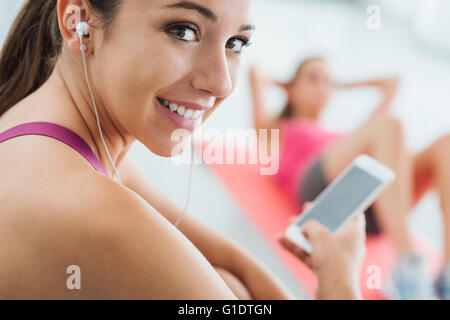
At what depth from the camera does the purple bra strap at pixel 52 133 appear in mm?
571

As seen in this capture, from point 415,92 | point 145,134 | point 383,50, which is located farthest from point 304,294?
point 383,50

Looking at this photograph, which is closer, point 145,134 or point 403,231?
point 145,134

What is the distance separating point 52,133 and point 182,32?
0.20 metres

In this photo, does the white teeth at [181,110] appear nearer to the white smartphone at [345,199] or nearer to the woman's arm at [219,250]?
the woman's arm at [219,250]

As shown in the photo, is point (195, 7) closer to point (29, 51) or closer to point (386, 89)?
point (29, 51)

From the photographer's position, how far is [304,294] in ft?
4.50

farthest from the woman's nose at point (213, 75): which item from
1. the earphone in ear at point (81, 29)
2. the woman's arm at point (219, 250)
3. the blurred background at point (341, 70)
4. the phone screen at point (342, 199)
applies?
the blurred background at point (341, 70)

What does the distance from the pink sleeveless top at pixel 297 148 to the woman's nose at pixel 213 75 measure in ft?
4.28

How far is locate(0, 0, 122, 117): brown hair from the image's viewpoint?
2.33 ft

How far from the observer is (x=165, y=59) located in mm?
580

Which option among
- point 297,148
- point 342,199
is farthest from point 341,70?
point 342,199

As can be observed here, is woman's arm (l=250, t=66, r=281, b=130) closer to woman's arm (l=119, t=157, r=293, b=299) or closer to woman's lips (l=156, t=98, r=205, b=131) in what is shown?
woman's arm (l=119, t=157, r=293, b=299)

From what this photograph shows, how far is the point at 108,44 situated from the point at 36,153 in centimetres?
16
